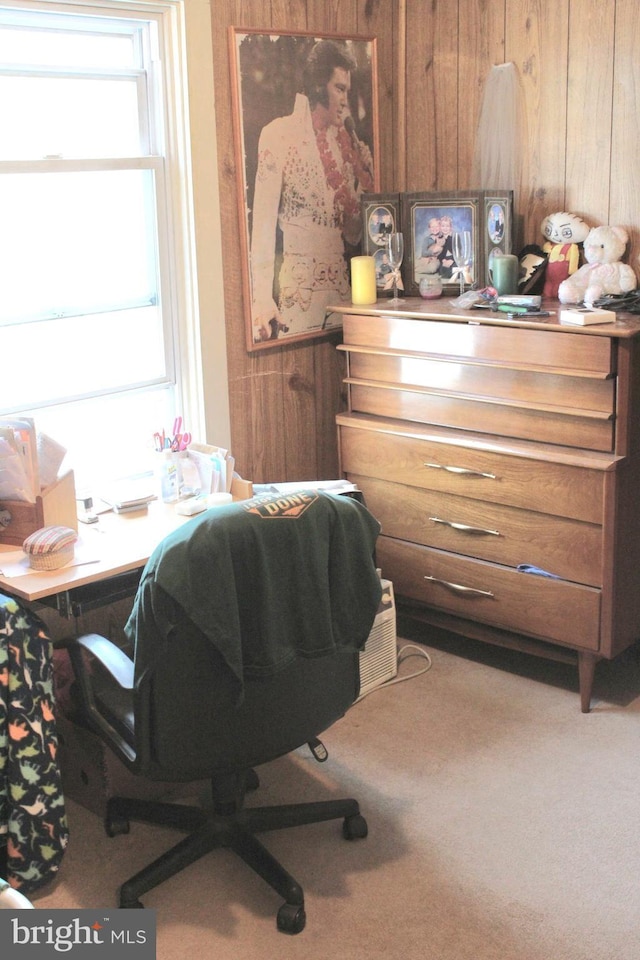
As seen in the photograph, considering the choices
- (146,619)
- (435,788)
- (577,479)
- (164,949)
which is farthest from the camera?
(577,479)

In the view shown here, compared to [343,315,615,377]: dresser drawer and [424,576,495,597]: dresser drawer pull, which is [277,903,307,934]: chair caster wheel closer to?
[424,576,495,597]: dresser drawer pull

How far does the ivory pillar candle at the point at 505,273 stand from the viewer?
3342 mm

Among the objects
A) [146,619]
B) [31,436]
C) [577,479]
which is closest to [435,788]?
[577,479]

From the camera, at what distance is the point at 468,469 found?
3.24 meters

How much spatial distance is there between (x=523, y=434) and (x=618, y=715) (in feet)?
2.86

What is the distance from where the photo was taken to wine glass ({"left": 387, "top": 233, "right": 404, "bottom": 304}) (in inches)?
135

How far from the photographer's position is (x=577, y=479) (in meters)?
3.00

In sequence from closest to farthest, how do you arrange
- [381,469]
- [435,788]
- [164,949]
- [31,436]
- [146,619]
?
[146,619]
[164,949]
[31,436]
[435,788]
[381,469]

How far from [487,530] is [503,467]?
0.71ft

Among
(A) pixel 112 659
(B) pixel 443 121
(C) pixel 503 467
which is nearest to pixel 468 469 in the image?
(C) pixel 503 467

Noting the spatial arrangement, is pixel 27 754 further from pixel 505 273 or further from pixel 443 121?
pixel 443 121

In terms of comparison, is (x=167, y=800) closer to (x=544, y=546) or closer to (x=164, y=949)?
(x=164, y=949)

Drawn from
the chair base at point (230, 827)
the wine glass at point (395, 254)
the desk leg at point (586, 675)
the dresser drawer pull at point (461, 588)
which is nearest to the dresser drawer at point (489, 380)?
the wine glass at point (395, 254)

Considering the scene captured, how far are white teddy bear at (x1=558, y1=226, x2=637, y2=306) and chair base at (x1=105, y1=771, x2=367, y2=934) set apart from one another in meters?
1.67
